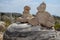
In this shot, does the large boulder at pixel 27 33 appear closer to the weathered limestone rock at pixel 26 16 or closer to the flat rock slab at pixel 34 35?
the flat rock slab at pixel 34 35

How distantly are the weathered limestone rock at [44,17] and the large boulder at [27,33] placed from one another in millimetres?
183

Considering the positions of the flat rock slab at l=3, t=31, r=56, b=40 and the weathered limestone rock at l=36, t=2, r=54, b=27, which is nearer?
the flat rock slab at l=3, t=31, r=56, b=40

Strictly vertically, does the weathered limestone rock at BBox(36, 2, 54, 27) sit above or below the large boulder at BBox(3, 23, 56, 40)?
above

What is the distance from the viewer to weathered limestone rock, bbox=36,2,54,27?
4.69 m

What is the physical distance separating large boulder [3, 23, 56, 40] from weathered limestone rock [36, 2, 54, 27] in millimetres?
183

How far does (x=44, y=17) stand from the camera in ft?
15.5

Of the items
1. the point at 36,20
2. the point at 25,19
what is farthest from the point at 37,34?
the point at 25,19

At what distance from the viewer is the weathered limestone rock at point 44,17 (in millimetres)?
4691

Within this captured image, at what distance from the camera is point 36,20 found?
4.80 meters

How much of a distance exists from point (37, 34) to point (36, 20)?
1.34ft

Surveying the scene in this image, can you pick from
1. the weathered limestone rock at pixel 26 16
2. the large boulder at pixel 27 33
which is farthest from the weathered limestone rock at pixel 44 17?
the weathered limestone rock at pixel 26 16

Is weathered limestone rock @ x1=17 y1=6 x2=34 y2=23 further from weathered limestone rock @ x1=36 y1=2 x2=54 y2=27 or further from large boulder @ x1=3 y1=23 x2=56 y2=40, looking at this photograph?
weathered limestone rock @ x1=36 y1=2 x2=54 y2=27

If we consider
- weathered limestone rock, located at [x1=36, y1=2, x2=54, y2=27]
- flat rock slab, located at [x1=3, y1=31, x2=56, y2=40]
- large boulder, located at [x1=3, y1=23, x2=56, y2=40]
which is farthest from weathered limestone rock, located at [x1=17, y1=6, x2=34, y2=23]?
flat rock slab, located at [x1=3, y1=31, x2=56, y2=40]

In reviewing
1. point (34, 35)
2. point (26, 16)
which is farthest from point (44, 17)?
point (26, 16)
